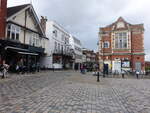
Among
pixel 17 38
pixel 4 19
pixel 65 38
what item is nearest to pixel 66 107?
pixel 4 19

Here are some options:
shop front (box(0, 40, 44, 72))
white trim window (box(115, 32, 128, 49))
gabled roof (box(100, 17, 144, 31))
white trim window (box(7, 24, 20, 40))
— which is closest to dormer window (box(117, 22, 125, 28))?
gabled roof (box(100, 17, 144, 31))

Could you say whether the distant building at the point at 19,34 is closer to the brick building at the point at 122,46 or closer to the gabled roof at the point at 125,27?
the brick building at the point at 122,46

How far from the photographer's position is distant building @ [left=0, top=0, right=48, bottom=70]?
15.9 m

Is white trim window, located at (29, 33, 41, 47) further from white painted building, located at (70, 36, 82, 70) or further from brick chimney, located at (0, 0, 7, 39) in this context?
white painted building, located at (70, 36, 82, 70)

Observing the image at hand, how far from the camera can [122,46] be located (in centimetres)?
2777

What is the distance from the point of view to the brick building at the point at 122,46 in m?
26.3

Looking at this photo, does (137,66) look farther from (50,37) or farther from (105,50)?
(50,37)

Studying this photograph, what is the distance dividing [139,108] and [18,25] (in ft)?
59.3

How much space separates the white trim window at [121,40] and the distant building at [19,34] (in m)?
16.1

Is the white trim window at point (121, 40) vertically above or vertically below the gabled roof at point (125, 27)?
below

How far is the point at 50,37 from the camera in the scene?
28688 millimetres

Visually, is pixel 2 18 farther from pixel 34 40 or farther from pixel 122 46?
pixel 122 46

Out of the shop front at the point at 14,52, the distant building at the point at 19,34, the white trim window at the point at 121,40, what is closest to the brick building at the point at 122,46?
the white trim window at the point at 121,40

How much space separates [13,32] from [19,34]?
1.17 meters
